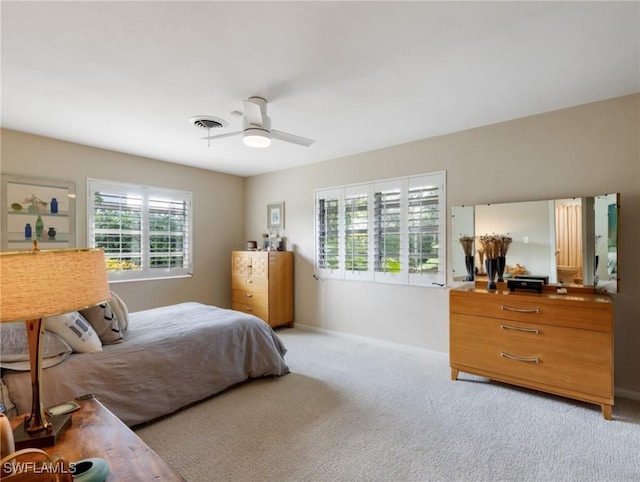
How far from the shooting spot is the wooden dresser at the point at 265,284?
4.77 metres

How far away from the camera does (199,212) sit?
205 inches

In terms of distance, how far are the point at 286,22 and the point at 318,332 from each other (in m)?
3.86

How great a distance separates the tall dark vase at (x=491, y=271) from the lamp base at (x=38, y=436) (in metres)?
3.18

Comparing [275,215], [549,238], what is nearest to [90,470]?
[549,238]

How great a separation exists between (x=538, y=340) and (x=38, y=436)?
3.10 metres

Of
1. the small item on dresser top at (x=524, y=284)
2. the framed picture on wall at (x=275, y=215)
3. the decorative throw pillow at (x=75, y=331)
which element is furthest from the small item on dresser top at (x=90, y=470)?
the framed picture on wall at (x=275, y=215)

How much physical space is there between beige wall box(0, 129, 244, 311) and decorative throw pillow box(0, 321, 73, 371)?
2.21 metres

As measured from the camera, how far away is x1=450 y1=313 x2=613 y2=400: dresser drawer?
242 cm

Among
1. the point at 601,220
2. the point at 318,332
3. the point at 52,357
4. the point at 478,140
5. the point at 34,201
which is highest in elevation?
the point at 478,140

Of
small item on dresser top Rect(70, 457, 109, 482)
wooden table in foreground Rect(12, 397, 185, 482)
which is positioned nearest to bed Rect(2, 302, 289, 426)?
wooden table in foreground Rect(12, 397, 185, 482)

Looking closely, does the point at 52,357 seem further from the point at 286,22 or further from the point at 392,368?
the point at 392,368

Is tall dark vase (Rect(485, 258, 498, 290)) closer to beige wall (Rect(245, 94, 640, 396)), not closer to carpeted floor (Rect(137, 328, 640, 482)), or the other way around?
beige wall (Rect(245, 94, 640, 396))

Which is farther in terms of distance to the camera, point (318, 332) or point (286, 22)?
point (318, 332)

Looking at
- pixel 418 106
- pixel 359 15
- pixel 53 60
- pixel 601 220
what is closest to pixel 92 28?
pixel 53 60
